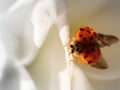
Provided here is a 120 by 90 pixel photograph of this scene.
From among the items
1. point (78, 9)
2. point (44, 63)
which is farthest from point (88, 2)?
point (44, 63)

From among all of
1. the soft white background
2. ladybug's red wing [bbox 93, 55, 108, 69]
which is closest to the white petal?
the soft white background

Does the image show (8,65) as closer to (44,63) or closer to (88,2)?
(44,63)

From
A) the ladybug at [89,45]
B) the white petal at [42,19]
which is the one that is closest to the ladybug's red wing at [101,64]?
the ladybug at [89,45]

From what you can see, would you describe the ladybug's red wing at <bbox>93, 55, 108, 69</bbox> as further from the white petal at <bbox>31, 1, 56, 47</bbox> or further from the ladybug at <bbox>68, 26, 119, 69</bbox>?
the white petal at <bbox>31, 1, 56, 47</bbox>

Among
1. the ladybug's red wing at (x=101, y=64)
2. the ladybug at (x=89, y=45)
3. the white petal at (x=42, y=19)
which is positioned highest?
the white petal at (x=42, y=19)

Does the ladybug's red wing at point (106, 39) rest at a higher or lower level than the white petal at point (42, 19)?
lower

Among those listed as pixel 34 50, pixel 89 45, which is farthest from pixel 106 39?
pixel 34 50

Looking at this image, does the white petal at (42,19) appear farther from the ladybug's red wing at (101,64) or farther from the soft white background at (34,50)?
the ladybug's red wing at (101,64)
